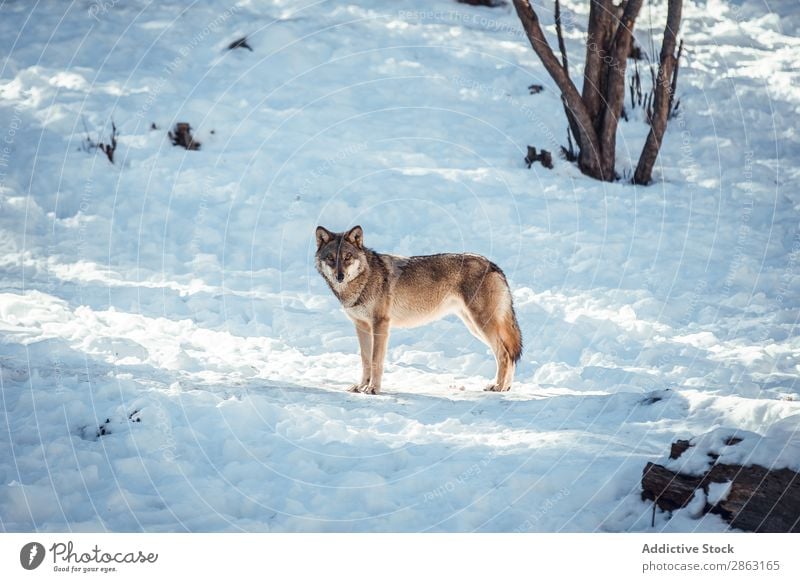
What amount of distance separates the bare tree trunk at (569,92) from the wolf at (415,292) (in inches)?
236

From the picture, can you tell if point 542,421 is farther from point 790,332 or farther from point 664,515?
point 790,332

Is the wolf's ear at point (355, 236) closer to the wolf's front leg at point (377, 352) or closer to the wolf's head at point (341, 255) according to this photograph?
the wolf's head at point (341, 255)

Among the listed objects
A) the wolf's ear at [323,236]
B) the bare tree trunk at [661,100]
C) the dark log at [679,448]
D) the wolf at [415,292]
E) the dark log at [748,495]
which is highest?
the bare tree trunk at [661,100]

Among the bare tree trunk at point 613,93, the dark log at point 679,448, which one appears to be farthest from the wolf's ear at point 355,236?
the bare tree trunk at point 613,93

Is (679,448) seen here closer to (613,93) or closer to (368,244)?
(368,244)

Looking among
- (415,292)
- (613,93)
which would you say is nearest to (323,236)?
(415,292)

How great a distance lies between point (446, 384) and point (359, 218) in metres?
4.64

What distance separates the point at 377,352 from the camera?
28.9ft

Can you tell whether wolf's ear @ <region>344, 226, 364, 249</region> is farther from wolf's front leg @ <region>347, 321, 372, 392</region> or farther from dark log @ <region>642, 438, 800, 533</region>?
dark log @ <region>642, 438, 800, 533</region>

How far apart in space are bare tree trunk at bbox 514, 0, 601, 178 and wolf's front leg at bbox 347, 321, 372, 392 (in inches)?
265

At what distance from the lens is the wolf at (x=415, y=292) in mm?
8938

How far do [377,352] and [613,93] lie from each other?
761 centimetres

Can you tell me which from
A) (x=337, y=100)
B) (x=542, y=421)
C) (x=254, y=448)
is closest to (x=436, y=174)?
(x=337, y=100)

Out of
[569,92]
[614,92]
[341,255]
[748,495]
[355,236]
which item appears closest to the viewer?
[748,495]
